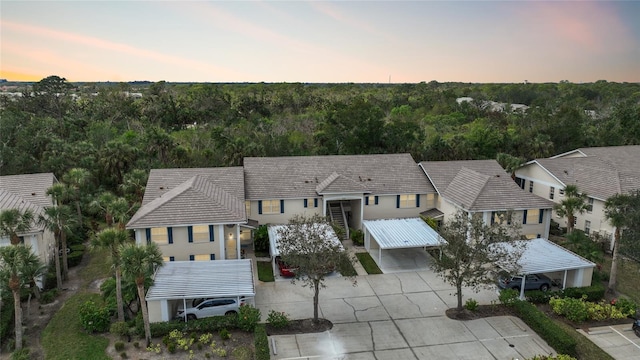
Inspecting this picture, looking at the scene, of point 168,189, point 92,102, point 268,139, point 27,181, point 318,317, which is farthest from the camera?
point 92,102

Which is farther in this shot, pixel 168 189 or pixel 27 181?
pixel 168 189

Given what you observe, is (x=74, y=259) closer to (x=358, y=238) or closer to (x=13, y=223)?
(x=13, y=223)

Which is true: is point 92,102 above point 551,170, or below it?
above

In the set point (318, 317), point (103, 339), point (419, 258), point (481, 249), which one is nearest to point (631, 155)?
point (419, 258)

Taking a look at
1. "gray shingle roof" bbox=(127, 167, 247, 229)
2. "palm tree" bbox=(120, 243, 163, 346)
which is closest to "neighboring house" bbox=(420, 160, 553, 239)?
"gray shingle roof" bbox=(127, 167, 247, 229)

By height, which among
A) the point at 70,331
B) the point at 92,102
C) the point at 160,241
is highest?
the point at 92,102

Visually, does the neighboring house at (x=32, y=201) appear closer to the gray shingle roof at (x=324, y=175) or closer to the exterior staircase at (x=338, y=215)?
the gray shingle roof at (x=324, y=175)

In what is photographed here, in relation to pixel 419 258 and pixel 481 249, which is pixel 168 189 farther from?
pixel 481 249
